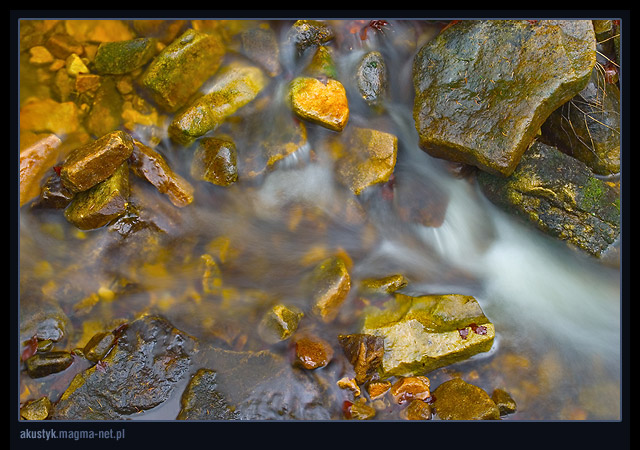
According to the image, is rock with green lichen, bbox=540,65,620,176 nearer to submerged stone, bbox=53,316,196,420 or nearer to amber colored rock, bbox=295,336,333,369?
amber colored rock, bbox=295,336,333,369

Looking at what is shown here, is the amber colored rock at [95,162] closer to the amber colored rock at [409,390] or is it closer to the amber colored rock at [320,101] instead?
the amber colored rock at [320,101]

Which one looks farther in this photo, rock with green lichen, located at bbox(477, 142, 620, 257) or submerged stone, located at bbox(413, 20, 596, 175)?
rock with green lichen, located at bbox(477, 142, 620, 257)

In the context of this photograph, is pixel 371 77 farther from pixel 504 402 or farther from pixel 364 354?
pixel 504 402

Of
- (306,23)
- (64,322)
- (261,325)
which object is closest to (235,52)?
(306,23)

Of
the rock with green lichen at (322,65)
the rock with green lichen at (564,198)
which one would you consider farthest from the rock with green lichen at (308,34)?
the rock with green lichen at (564,198)

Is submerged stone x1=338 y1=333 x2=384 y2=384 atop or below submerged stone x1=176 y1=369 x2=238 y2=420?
atop

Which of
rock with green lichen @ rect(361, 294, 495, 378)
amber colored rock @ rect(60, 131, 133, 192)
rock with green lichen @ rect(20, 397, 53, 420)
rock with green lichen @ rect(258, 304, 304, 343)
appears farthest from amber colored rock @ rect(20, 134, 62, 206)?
rock with green lichen @ rect(361, 294, 495, 378)
